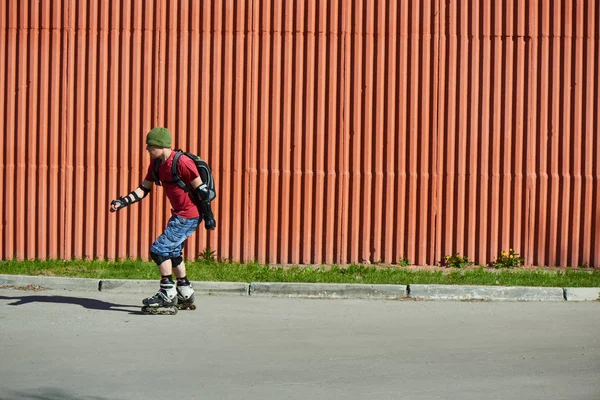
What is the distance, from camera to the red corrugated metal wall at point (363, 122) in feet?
43.2

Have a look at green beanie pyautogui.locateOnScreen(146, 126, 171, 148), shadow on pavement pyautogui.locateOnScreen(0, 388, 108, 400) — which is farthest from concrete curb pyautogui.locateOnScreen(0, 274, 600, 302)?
shadow on pavement pyautogui.locateOnScreen(0, 388, 108, 400)

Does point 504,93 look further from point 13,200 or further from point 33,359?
point 33,359

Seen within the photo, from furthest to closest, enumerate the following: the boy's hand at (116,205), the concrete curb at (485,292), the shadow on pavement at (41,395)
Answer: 1. the concrete curb at (485,292)
2. the boy's hand at (116,205)
3. the shadow on pavement at (41,395)

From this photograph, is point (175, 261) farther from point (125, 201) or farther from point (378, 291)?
point (378, 291)

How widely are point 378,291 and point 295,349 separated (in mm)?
3000

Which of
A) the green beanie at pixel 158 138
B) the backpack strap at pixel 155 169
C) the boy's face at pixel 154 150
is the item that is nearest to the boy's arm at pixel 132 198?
the backpack strap at pixel 155 169

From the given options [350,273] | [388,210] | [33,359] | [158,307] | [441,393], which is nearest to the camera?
[441,393]

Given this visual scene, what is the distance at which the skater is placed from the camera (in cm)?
970

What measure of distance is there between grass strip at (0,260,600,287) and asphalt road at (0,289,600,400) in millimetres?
656

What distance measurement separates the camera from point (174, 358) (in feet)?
25.4

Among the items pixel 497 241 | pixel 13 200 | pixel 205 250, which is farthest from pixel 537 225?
pixel 13 200

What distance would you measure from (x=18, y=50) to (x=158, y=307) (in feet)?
16.9

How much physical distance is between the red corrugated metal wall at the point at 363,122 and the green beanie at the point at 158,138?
11.8ft

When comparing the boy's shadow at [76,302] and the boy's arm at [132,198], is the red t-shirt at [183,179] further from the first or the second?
the boy's shadow at [76,302]
